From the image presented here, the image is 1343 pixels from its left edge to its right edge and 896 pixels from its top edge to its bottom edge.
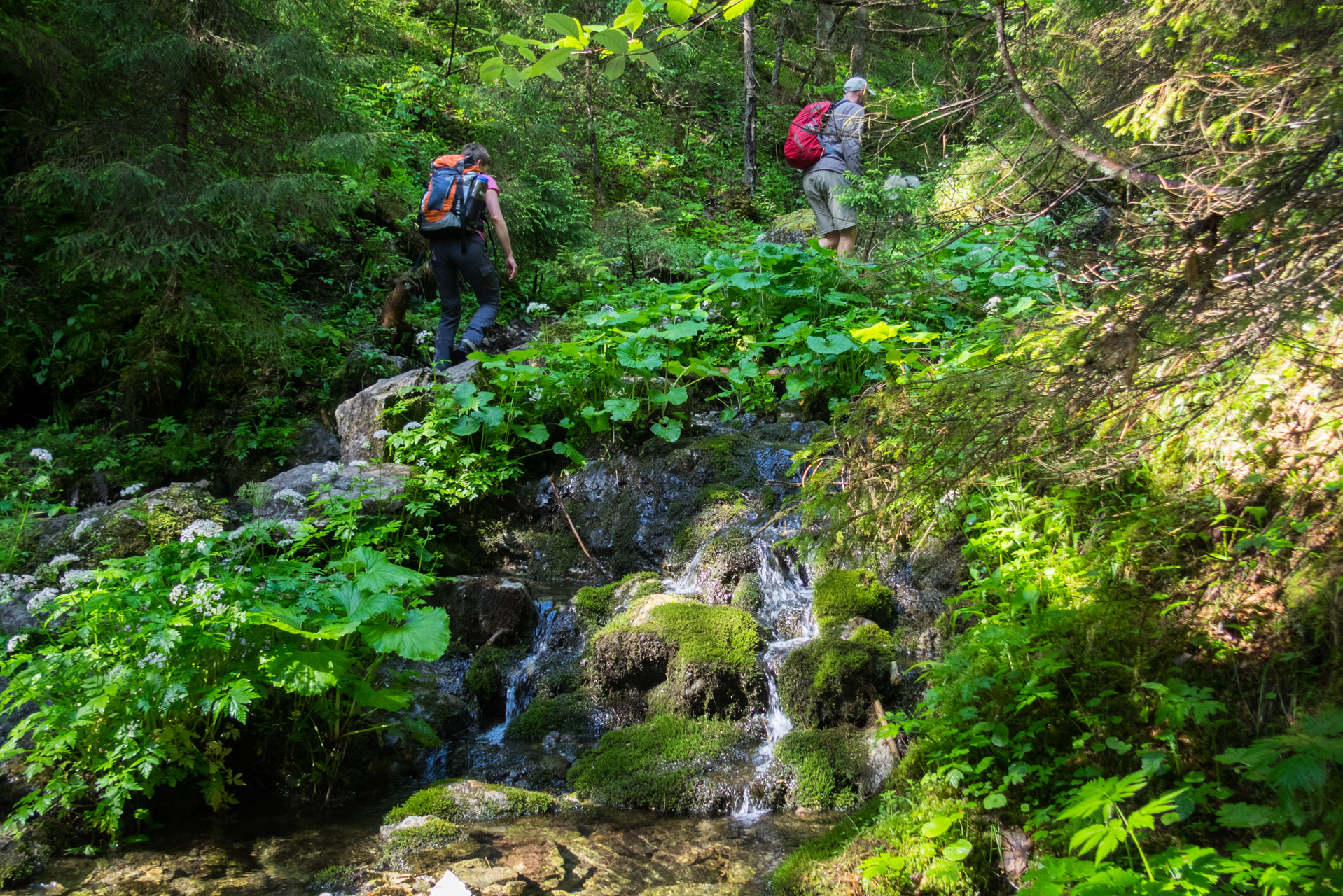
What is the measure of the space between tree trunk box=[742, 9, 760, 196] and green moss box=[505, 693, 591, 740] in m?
10.7

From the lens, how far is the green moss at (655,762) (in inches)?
153

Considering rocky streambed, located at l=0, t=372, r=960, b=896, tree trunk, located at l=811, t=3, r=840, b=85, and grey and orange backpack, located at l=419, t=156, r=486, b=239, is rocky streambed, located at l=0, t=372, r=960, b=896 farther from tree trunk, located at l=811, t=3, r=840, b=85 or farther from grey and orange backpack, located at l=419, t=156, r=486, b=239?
tree trunk, located at l=811, t=3, r=840, b=85

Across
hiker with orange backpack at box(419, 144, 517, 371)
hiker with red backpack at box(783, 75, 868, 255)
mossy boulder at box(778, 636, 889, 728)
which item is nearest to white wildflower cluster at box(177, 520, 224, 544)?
mossy boulder at box(778, 636, 889, 728)

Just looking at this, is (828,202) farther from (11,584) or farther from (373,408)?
(11,584)

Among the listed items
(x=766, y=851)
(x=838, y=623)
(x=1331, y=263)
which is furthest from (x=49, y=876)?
(x=1331, y=263)

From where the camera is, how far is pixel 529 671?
4.93 m

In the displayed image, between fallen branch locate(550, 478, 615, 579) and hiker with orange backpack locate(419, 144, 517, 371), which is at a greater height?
hiker with orange backpack locate(419, 144, 517, 371)

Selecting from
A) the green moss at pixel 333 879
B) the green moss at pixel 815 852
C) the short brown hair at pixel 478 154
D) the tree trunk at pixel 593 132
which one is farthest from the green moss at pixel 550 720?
the tree trunk at pixel 593 132

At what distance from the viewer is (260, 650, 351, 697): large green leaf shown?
10.9 feet

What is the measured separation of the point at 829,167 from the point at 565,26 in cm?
732

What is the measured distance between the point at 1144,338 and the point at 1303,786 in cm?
111

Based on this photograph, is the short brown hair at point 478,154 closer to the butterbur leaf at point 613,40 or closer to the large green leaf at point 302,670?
the large green leaf at point 302,670

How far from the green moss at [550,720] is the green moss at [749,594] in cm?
128

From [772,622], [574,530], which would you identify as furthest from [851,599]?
[574,530]
